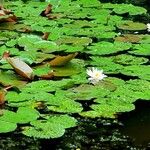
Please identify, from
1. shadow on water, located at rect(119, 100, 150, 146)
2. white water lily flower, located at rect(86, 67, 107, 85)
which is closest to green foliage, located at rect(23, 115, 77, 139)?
shadow on water, located at rect(119, 100, 150, 146)

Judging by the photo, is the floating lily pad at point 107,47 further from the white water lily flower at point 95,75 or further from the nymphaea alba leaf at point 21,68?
the nymphaea alba leaf at point 21,68

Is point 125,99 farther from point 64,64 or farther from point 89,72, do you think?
point 64,64

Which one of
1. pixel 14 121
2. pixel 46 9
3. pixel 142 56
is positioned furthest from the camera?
pixel 46 9

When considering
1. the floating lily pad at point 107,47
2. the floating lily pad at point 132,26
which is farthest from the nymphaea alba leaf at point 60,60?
the floating lily pad at point 132,26

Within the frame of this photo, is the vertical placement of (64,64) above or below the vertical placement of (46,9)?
below

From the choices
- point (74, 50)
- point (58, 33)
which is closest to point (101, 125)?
point (74, 50)

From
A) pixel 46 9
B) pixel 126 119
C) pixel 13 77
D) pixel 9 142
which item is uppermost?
pixel 46 9
